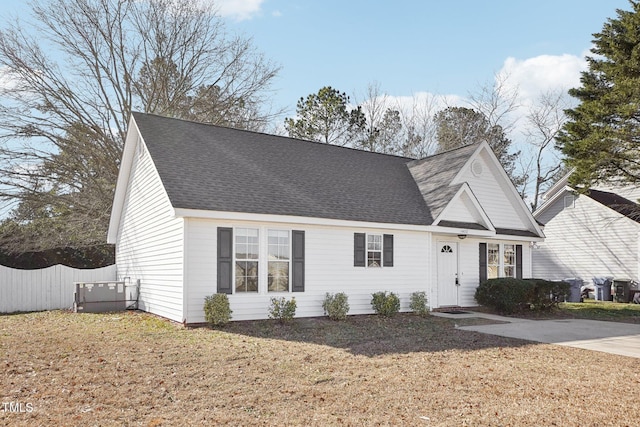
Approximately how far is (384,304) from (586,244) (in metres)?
15.3

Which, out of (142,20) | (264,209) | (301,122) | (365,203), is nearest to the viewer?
(264,209)

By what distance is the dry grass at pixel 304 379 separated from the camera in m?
5.51

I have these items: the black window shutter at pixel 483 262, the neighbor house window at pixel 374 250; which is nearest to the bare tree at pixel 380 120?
the black window shutter at pixel 483 262

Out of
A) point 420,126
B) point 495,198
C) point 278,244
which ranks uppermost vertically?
point 420,126

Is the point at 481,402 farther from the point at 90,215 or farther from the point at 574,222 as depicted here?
the point at 574,222

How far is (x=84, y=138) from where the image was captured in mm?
22250

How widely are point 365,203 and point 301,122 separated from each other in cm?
1895

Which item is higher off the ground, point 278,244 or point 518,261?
point 278,244

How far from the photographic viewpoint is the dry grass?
5.51 m

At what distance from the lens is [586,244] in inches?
974

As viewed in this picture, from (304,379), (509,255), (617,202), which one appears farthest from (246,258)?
(617,202)

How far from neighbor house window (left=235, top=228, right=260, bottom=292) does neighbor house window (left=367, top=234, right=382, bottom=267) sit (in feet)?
11.9

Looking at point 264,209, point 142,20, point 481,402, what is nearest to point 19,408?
point 481,402

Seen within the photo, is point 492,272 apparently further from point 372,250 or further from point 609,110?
point 609,110
